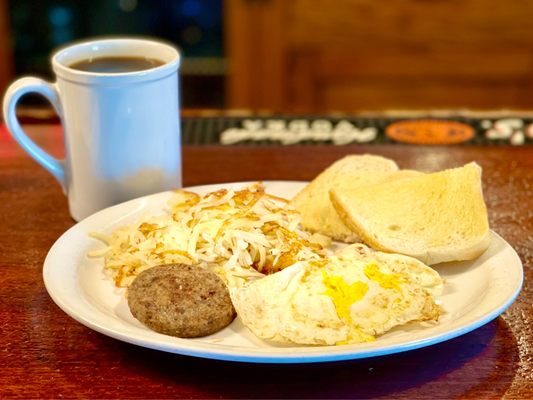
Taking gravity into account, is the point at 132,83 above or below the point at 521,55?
above

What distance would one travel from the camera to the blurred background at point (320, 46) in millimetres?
3297

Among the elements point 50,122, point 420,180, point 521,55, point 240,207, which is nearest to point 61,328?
point 240,207

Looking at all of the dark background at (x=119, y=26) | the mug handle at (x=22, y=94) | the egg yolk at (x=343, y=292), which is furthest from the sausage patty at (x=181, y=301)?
the dark background at (x=119, y=26)

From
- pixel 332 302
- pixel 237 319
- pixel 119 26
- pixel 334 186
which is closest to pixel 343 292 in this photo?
pixel 332 302

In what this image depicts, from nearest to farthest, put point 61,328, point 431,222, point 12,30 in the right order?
point 61,328 → point 431,222 → point 12,30

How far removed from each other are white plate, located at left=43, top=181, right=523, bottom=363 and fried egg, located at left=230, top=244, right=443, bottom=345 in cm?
2

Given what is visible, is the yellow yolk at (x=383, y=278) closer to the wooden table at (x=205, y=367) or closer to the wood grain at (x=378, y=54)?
the wooden table at (x=205, y=367)

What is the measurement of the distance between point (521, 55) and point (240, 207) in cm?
236

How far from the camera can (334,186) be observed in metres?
1.47

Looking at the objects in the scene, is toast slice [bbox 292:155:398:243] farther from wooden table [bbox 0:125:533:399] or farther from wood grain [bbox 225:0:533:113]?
wood grain [bbox 225:0:533:113]

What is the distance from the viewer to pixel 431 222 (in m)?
1.32

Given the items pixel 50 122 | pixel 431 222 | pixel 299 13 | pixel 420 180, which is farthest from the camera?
pixel 299 13

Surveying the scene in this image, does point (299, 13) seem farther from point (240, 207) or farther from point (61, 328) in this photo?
point (61, 328)

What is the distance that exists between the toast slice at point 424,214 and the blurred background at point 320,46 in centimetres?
198
